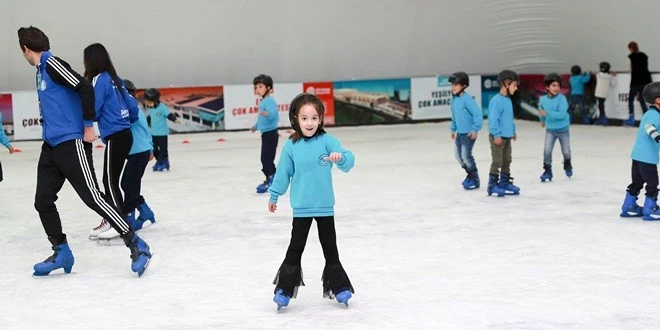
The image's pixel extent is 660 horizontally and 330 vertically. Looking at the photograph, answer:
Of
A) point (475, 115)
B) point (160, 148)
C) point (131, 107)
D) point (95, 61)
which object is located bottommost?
point (160, 148)

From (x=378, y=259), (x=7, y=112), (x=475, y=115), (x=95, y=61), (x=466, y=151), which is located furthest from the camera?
(x=7, y=112)

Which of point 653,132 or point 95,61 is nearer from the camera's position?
point 95,61

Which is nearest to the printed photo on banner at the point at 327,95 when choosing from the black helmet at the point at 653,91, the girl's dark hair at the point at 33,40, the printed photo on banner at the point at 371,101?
the printed photo on banner at the point at 371,101

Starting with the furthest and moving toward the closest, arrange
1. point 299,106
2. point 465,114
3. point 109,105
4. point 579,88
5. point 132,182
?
point 579,88
point 465,114
point 132,182
point 109,105
point 299,106

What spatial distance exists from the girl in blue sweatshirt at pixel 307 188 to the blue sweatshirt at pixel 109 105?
251cm

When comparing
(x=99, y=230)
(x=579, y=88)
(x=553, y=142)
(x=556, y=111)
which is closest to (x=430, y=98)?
(x=579, y=88)

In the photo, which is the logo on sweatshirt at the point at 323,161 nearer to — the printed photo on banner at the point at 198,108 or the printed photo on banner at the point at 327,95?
the printed photo on banner at the point at 198,108

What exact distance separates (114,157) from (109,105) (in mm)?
446

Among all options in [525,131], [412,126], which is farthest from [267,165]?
[412,126]

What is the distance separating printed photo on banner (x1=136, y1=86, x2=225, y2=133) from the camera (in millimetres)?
21141

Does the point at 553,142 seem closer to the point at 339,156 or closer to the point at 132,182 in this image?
the point at 132,182

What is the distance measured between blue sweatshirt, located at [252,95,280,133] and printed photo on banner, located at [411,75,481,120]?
1164 centimetres

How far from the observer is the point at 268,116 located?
444 inches

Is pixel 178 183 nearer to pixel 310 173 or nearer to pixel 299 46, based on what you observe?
pixel 310 173
